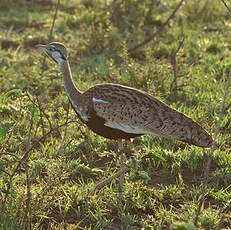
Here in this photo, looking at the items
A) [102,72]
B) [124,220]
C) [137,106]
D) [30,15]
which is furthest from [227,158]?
[30,15]

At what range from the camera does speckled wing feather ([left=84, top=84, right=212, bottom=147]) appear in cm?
468

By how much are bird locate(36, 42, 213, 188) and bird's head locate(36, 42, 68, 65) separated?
39cm

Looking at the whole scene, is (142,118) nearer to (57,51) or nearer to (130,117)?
(130,117)

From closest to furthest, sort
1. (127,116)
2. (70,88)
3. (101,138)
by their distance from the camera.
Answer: (127,116)
(70,88)
(101,138)

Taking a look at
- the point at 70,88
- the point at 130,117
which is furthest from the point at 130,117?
the point at 70,88

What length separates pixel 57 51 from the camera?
499 centimetres

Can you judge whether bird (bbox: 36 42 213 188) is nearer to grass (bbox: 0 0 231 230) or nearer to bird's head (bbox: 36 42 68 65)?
grass (bbox: 0 0 231 230)

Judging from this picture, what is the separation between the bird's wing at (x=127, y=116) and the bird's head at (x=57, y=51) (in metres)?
0.50

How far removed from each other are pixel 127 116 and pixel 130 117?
1.0 inches

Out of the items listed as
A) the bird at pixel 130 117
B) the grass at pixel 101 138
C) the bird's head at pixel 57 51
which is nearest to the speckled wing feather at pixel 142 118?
the bird at pixel 130 117

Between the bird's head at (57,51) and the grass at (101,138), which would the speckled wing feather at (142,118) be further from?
the bird's head at (57,51)

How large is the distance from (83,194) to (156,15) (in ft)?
16.1

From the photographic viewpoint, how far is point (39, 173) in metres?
4.82

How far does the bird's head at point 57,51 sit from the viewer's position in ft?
16.3
